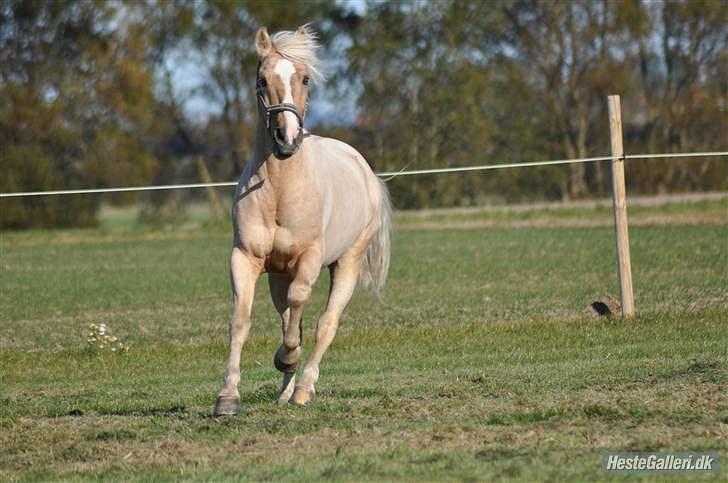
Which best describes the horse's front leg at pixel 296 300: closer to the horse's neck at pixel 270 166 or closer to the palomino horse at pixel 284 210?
the palomino horse at pixel 284 210

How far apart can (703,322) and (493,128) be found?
34818mm

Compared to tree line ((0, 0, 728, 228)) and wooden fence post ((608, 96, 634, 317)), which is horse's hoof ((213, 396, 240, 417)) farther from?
tree line ((0, 0, 728, 228))

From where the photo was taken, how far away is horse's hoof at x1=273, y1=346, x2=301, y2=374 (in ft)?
27.1

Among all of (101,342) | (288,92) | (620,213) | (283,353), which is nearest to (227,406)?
(283,353)

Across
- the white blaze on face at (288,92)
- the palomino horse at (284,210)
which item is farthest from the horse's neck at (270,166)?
the white blaze on face at (288,92)

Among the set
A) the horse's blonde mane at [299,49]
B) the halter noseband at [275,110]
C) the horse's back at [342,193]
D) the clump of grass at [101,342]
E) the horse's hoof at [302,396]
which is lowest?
the clump of grass at [101,342]

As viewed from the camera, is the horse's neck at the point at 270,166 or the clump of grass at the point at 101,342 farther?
the clump of grass at the point at 101,342

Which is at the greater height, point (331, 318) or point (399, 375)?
point (331, 318)

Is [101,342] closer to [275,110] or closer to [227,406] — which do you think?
[227,406]

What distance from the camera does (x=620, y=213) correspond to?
13102 mm

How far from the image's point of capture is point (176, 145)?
178 feet

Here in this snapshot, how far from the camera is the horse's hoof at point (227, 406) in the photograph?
24.7ft

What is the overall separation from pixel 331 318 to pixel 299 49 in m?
2.21

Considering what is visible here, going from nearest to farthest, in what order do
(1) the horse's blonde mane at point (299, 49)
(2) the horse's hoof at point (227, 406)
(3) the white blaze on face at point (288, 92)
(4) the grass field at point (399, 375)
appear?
(4) the grass field at point (399, 375), (3) the white blaze on face at point (288, 92), (2) the horse's hoof at point (227, 406), (1) the horse's blonde mane at point (299, 49)
